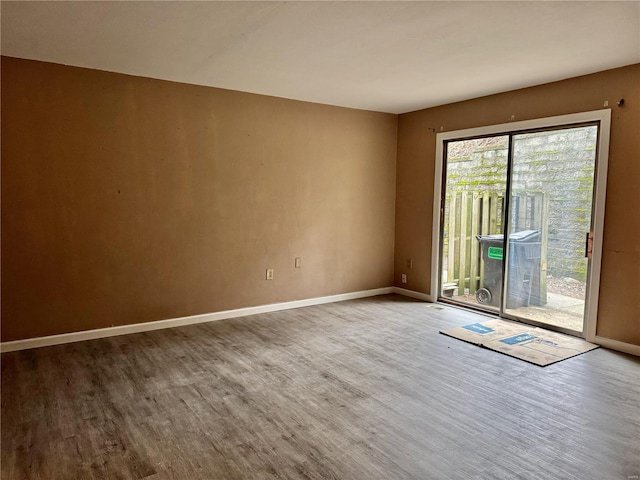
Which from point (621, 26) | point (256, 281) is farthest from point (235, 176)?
point (621, 26)

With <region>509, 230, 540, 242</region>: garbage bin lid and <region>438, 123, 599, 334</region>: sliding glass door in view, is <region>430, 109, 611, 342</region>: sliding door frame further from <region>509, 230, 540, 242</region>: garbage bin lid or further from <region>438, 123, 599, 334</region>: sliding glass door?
<region>509, 230, 540, 242</region>: garbage bin lid

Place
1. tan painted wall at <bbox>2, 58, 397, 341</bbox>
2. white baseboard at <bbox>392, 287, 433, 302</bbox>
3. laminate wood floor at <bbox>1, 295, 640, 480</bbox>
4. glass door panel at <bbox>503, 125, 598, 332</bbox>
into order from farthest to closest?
white baseboard at <bbox>392, 287, 433, 302</bbox> → glass door panel at <bbox>503, 125, 598, 332</bbox> → tan painted wall at <bbox>2, 58, 397, 341</bbox> → laminate wood floor at <bbox>1, 295, 640, 480</bbox>

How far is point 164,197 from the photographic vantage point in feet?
13.6

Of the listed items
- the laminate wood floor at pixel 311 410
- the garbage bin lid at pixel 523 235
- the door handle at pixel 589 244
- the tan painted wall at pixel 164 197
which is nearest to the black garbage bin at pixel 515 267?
the garbage bin lid at pixel 523 235

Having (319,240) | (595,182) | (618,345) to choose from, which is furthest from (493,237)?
(319,240)

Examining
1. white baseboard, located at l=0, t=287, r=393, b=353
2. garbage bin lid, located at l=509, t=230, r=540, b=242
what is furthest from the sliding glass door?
white baseboard, located at l=0, t=287, r=393, b=353

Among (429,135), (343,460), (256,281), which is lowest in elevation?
(343,460)

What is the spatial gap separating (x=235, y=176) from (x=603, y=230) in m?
3.54

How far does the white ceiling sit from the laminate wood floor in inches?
94.7

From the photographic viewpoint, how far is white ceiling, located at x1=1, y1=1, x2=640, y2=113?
2.50 m

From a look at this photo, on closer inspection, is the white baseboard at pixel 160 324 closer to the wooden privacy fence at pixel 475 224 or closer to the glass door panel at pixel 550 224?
A: the wooden privacy fence at pixel 475 224

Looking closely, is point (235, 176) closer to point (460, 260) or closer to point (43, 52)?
point (43, 52)

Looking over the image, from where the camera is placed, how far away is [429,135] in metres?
5.34

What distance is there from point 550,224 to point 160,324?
398cm
